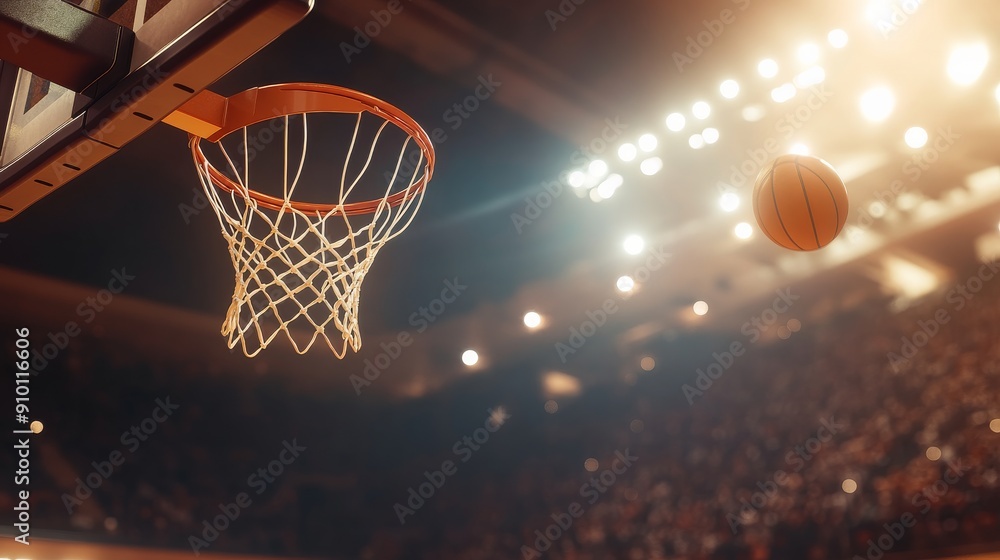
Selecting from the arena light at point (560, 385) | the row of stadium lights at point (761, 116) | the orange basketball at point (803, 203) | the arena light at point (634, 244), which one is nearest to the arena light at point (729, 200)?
the row of stadium lights at point (761, 116)

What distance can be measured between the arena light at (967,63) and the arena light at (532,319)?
10.1ft

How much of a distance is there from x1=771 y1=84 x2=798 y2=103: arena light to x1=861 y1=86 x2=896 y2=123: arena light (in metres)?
0.43

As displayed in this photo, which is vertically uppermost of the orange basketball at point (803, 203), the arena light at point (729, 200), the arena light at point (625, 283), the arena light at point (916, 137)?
the arena light at point (916, 137)

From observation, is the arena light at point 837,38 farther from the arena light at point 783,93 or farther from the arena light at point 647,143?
the arena light at point 647,143

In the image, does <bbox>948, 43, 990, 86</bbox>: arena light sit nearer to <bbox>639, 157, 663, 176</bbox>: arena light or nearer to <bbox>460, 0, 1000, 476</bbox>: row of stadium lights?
<bbox>460, 0, 1000, 476</bbox>: row of stadium lights

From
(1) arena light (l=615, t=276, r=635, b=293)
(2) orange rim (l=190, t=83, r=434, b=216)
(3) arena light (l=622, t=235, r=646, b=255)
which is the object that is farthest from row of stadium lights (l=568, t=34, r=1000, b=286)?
(2) orange rim (l=190, t=83, r=434, b=216)

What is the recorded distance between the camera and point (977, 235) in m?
5.12

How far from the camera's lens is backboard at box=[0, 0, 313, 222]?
4.47 ft

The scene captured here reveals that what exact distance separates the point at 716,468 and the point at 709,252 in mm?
1545

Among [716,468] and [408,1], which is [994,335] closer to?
[716,468]

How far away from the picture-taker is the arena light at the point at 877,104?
3.86 m

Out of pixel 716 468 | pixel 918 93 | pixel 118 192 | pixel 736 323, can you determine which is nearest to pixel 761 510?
pixel 716 468

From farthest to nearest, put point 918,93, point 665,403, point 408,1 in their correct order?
point 665,403 → point 918,93 → point 408,1

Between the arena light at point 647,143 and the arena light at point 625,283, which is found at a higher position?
the arena light at point 647,143
